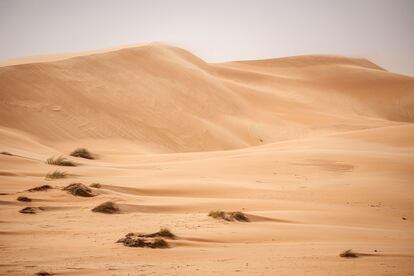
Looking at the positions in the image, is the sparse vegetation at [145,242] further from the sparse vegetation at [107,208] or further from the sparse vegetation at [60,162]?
the sparse vegetation at [60,162]

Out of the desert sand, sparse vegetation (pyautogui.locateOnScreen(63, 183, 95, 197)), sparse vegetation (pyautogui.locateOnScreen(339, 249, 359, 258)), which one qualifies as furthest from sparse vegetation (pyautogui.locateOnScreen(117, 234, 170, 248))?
sparse vegetation (pyautogui.locateOnScreen(63, 183, 95, 197))

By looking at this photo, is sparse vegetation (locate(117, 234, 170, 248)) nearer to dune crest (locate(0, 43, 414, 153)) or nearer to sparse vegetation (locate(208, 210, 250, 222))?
sparse vegetation (locate(208, 210, 250, 222))

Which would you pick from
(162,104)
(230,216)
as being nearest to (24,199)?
(230,216)

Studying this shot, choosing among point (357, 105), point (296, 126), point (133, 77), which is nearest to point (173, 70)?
point (133, 77)

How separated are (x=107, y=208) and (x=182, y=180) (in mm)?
4510

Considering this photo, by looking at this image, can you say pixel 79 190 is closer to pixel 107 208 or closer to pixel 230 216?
pixel 107 208

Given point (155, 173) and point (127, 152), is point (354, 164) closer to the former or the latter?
point (155, 173)

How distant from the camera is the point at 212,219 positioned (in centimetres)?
908

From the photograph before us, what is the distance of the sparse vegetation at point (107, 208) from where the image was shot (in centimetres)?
933

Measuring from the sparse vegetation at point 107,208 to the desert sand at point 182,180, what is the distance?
156 mm

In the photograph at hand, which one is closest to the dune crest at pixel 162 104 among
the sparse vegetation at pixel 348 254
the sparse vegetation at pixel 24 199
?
the sparse vegetation at pixel 24 199

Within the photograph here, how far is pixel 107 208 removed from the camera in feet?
30.9

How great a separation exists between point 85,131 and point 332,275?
2092 cm

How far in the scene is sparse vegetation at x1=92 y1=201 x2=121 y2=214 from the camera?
9328 mm
